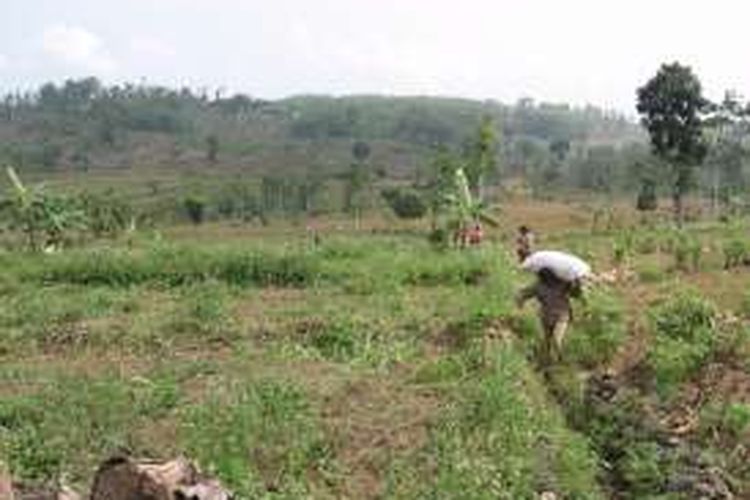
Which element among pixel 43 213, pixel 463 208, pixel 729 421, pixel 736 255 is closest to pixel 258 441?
pixel 729 421

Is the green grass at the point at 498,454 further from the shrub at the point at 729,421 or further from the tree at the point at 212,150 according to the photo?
the tree at the point at 212,150

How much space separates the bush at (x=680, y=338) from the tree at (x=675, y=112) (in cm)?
2681

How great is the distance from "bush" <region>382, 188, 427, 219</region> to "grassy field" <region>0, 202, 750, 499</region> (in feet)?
132

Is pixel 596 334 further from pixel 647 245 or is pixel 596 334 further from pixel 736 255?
pixel 647 245

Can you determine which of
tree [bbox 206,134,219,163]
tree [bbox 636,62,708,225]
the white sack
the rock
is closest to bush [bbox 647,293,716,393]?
the white sack

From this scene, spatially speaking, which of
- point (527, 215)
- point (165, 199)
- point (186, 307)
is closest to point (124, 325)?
point (186, 307)

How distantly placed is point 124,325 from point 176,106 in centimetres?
13385

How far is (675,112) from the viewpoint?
4472cm

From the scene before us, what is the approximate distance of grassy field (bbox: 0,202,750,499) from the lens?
1097 cm

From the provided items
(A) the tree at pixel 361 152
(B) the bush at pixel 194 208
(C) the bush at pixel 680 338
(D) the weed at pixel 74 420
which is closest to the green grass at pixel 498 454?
(C) the bush at pixel 680 338

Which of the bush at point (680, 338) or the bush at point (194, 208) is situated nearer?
the bush at point (680, 338)

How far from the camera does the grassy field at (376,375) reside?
36.0 feet

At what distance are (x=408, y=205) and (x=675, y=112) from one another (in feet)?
74.8

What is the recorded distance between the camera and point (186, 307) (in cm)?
1983
